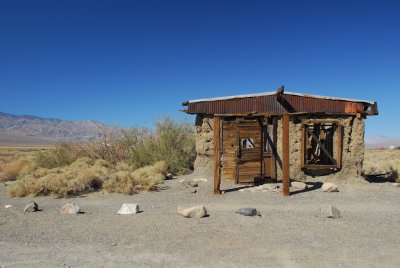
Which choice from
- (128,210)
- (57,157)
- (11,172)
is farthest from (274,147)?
(11,172)

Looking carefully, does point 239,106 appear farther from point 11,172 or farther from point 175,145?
point 11,172

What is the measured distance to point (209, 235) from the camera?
6.74 m

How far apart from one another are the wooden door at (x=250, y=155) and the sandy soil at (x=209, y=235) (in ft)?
6.05

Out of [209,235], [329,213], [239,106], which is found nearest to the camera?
[209,235]

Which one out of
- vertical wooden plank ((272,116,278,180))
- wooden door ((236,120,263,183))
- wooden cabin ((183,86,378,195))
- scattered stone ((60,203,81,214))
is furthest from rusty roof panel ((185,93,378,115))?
scattered stone ((60,203,81,214))

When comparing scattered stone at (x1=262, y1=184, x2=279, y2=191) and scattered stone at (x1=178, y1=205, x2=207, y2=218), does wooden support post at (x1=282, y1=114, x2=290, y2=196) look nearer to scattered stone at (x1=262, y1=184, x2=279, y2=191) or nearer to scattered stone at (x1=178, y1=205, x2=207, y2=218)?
scattered stone at (x1=262, y1=184, x2=279, y2=191)

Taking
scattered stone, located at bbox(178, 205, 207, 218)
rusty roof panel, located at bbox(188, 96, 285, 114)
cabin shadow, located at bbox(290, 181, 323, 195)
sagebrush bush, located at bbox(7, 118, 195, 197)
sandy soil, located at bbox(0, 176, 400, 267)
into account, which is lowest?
sandy soil, located at bbox(0, 176, 400, 267)

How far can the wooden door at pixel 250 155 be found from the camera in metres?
12.1

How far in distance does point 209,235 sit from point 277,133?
21.2ft

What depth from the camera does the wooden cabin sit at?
40.0 feet

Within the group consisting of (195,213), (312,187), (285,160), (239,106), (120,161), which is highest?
(239,106)

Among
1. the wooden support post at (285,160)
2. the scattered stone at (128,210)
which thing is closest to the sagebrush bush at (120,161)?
the scattered stone at (128,210)

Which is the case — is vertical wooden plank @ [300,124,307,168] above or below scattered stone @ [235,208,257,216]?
above

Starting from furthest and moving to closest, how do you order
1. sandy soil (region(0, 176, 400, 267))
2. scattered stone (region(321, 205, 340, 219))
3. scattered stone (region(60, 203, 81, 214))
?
scattered stone (region(60, 203, 81, 214))
scattered stone (region(321, 205, 340, 219))
sandy soil (region(0, 176, 400, 267))
